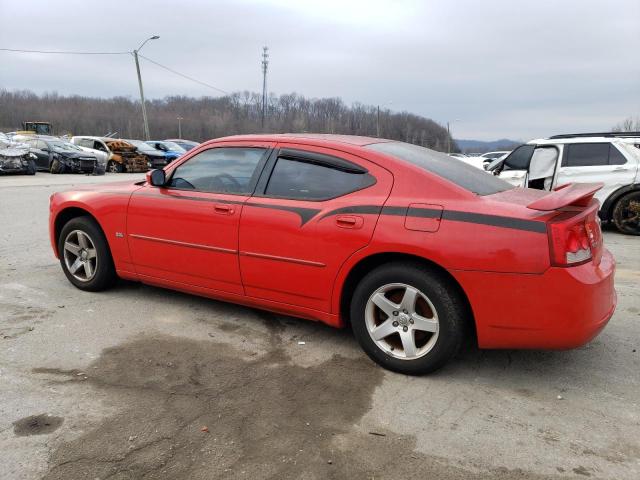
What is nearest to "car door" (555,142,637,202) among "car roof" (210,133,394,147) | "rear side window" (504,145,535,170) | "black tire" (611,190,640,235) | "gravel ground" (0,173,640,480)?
"black tire" (611,190,640,235)

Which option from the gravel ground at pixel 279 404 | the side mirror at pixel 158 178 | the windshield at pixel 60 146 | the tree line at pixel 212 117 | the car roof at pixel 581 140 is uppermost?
the tree line at pixel 212 117

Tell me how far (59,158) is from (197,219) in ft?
67.2

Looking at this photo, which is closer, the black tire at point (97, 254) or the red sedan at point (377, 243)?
the red sedan at point (377, 243)

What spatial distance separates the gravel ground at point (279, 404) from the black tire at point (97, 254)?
→ 48 centimetres

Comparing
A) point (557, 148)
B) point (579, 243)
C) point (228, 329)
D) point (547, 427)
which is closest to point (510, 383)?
point (547, 427)

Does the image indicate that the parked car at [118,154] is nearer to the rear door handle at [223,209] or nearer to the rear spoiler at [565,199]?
the rear door handle at [223,209]

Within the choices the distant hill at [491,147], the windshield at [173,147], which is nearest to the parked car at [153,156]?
→ the windshield at [173,147]

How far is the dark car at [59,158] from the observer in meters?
21.9

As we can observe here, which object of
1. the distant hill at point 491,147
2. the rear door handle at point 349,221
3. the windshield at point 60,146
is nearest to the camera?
the rear door handle at point 349,221

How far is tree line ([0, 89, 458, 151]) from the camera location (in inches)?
2616

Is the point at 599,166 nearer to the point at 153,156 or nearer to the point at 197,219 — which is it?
the point at 197,219

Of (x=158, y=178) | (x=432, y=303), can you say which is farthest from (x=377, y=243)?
(x=158, y=178)

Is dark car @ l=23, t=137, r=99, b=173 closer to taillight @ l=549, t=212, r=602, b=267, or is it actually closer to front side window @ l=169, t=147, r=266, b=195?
front side window @ l=169, t=147, r=266, b=195

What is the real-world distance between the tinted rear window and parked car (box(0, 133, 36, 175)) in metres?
A: 19.6
